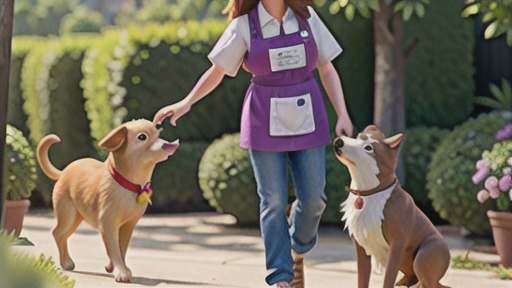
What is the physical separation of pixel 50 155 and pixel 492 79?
5.54 m

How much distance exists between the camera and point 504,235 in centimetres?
573

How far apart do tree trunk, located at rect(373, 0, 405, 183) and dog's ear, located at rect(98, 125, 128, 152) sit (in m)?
3.62

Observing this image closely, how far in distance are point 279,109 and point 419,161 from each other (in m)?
3.69

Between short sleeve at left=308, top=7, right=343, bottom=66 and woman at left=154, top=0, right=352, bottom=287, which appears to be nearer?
woman at left=154, top=0, right=352, bottom=287

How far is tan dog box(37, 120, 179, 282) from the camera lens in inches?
179

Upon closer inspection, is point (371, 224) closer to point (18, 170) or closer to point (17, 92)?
point (18, 170)

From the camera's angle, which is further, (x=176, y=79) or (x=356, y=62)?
(x=176, y=79)

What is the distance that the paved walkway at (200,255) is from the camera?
16.5 feet

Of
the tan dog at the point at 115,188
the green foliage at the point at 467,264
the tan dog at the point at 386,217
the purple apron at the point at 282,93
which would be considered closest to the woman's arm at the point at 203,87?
the purple apron at the point at 282,93

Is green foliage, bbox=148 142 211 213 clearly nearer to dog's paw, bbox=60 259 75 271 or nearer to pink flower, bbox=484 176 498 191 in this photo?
dog's paw, bbox=60 259 75 271

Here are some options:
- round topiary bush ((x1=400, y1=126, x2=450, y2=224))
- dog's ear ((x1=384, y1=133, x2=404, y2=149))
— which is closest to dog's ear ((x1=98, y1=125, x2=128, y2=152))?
dog's ear ((x1=384, y1=133, x2=404, y2=149))

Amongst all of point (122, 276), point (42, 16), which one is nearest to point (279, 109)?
point (122, 276)

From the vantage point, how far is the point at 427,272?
4070 mm

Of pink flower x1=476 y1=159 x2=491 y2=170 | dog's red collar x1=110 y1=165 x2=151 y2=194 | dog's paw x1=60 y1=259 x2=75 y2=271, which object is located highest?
dog's red collar x1=110 y1=165 x2=151 y2=194
